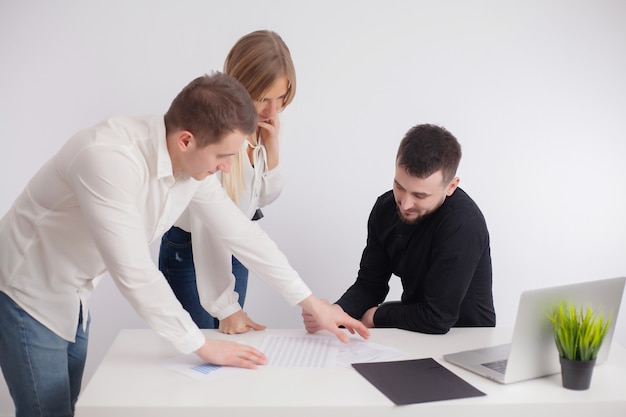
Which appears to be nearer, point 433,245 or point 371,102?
point 433,245

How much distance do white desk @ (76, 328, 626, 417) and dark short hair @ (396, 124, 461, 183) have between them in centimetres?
63

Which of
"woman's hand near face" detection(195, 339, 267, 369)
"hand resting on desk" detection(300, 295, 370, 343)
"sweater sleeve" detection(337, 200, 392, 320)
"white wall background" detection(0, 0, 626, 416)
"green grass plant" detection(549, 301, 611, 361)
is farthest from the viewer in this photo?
"white wall background" detection(0, 0, 626, 416)

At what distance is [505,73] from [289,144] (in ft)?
3.61

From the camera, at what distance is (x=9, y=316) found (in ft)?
5.90

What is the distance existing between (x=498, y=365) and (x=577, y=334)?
0.25 metres

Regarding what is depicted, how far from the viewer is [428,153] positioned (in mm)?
2262

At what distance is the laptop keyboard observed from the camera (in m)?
1.89

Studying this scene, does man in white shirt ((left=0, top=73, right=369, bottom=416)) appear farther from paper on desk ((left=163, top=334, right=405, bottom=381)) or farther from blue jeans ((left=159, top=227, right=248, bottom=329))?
blue jeans ((left=159, top=227, right=248, bottom=329))

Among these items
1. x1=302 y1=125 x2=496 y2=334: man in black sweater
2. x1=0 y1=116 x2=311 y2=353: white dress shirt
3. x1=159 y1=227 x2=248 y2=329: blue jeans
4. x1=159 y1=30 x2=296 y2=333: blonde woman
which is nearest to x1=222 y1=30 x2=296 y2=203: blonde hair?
x1=159 y1=30 x2=296 y2=333: blonde woman

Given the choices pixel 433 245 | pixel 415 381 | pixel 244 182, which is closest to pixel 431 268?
pixel 433 245

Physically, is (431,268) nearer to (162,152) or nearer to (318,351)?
(318,351)

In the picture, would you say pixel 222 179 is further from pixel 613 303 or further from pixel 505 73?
pixel 505 73

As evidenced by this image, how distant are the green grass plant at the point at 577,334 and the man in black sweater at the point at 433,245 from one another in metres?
0.47

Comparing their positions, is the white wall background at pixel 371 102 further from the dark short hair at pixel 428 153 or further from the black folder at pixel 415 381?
the black folder at pixel 415 381
